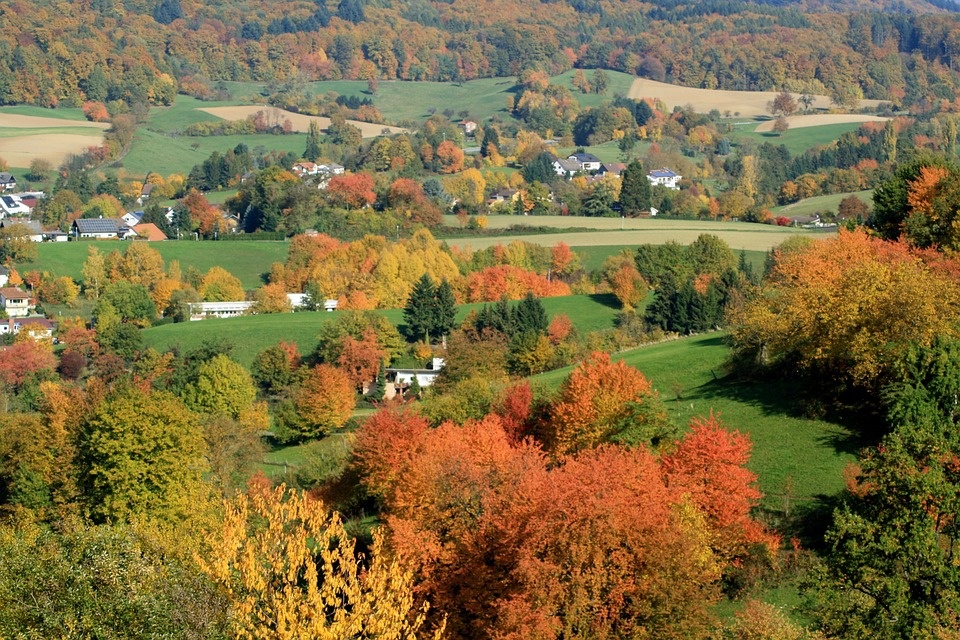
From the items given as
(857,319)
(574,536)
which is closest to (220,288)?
(857,319)

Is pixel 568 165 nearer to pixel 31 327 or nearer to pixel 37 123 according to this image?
pixel 37 123

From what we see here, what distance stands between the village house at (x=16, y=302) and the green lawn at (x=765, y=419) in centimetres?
5238

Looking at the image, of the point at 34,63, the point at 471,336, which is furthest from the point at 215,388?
the point at 34,63

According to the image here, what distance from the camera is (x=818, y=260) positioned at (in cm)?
5259

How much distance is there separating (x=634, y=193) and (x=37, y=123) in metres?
89.0

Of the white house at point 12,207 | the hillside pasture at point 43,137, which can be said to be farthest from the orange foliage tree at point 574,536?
the hillside pasture at point 43,137

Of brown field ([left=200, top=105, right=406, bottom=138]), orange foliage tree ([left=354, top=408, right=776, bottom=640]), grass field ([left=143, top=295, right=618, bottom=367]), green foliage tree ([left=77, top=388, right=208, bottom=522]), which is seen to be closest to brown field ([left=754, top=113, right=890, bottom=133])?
brown field ([left=200, top=105, right=406, bottom=138])

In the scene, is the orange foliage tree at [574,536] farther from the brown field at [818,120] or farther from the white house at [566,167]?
the brown field at [818,120]

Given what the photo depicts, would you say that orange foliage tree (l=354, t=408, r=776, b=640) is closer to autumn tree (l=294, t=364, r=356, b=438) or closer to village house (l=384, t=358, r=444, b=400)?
autumn tree (l=294, t=364, r=356, b=438)

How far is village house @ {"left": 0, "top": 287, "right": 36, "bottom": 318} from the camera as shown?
3748 inches

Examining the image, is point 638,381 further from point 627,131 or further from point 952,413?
point 627,131

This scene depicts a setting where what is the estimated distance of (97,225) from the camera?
118 meters

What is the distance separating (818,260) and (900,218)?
9954 mm

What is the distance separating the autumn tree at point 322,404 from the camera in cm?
6165
